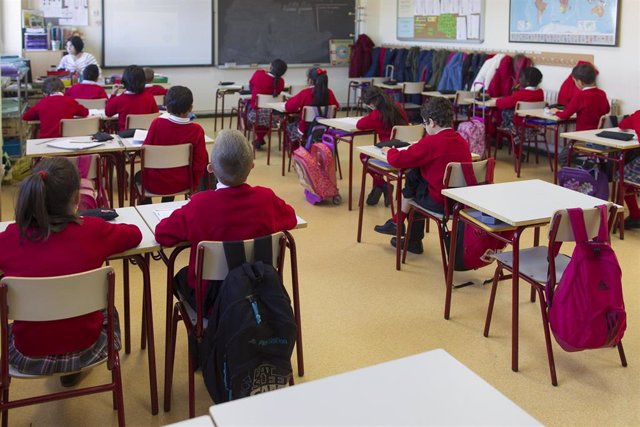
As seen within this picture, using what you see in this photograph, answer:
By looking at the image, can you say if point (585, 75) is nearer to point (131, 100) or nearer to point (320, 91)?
point (320, 91)

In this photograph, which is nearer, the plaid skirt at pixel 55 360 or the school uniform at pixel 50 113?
the plaid skirt at pixel 55 360

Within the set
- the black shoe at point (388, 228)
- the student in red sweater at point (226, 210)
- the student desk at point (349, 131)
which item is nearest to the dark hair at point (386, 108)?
the student desk at point (349, 131)

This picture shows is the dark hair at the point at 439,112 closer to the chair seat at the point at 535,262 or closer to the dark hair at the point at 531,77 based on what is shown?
the chair seat at the point at 535,262

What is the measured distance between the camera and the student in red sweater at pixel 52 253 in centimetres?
230

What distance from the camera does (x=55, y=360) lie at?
7.87ft

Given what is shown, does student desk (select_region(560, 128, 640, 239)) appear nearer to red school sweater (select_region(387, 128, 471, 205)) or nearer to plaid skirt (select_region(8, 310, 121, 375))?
red school sweater (select_region(387, 128, 471, 205))

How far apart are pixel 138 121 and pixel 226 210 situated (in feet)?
9.99

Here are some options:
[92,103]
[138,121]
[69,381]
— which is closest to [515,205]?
[69,381]

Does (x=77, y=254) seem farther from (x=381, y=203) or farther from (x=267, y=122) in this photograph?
(x=267, y=122)

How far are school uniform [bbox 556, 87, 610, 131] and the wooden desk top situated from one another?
3.19 metres

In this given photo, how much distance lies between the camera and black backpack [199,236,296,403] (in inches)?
91.0

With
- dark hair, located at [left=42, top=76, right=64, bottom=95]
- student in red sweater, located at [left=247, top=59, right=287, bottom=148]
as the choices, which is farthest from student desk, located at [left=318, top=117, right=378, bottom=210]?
dark hair, located at [left=42, top=76, right=64, bottom=95]

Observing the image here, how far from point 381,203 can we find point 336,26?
6.21m

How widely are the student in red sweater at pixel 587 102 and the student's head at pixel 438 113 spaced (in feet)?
9.52
